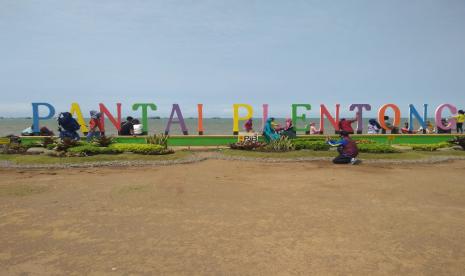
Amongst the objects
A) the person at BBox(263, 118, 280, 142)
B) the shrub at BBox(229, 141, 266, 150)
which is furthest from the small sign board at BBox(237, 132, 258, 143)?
the shrub at BBox(229, 141, 266, 150)

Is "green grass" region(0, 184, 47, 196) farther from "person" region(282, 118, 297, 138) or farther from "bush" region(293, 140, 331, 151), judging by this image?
"person" region(282, 118, 297, 138)

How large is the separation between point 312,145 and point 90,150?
10.0 metres

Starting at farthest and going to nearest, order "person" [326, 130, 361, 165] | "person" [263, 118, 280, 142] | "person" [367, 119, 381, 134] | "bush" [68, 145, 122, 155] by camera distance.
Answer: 1. "person" [367, 119, 381, 134]
2. "person" [263, 118, 280, 142]
3. "bush" [68, 145, 122, 155]
4. "person" [326, 130, 361, 165]

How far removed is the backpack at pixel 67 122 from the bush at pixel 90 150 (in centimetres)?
301

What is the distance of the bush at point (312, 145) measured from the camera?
1571cm

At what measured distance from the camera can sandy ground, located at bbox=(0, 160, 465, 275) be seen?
14.4ft

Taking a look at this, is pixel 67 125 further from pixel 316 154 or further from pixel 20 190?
pixel 316 154

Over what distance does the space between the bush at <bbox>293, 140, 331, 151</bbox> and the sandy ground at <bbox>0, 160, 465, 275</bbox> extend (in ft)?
17.3

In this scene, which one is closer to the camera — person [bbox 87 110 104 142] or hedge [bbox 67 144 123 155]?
hedge [bbox 67 144 123 155]

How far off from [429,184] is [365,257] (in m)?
6.20

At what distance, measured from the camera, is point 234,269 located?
167 inches

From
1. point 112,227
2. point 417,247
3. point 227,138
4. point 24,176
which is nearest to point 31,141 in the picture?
point 24,176

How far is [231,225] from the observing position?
5887 mm

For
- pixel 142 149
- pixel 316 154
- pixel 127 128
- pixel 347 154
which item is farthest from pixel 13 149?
pixel 347 154
